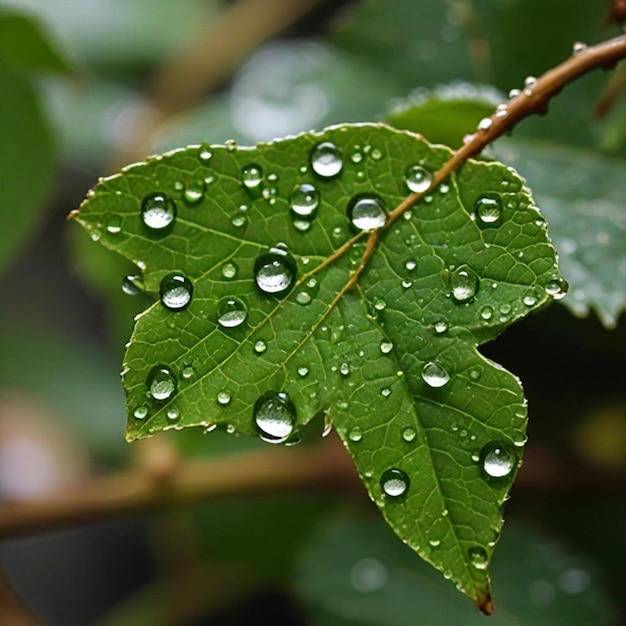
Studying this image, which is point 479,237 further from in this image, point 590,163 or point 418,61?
point 418,61

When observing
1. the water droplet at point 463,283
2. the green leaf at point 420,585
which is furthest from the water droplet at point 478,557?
the green leaf at point 420,585

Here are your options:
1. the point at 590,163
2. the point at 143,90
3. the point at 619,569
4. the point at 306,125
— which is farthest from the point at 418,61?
the point at 143,90

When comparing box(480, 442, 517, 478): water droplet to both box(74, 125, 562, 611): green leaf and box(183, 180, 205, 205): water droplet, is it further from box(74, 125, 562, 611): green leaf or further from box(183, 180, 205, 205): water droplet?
box(183, 180, 205, 205): water droplet

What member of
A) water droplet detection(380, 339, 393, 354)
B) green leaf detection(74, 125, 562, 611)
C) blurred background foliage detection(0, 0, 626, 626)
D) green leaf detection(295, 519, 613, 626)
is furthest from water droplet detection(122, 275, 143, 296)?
green leaf detection(295, 519, 613, 626)

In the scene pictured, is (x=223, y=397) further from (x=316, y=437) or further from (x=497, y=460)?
(x=316, y=437)

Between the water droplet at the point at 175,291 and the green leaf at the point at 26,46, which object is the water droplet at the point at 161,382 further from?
the green leaf at the point at 26,46

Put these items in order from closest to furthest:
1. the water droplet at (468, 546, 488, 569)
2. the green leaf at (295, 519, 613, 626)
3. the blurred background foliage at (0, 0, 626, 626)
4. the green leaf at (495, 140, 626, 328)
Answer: the water droplet at (468, 546, 488, 569) < the green leaf at (495, 140, 626, 328) < the blurred background foliage at (0, 0, 626, 626) < the green leaf at (295, 519, 613, 626)
